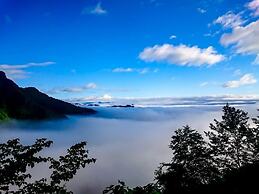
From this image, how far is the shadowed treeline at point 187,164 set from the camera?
15156mm

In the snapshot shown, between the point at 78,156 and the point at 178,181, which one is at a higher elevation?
the point at 78,156

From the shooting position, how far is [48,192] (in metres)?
15.1

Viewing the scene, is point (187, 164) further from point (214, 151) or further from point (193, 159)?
point (214, 151)

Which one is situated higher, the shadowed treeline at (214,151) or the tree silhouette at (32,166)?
the tree silhouette at (32,166)

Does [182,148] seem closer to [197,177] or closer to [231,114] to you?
[197,177]

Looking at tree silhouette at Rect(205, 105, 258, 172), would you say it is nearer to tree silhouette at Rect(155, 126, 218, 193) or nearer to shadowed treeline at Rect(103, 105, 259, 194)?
shadowed treeline at Rect(103, 105, 259, 194)

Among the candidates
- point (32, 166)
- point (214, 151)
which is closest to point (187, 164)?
point (214, 151)

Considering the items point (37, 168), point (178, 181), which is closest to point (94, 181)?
point (37, 168)

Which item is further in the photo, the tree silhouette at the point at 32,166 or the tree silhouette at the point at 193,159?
the tree silhouette at the point at 193,159

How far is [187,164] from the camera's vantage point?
3969 centimetres

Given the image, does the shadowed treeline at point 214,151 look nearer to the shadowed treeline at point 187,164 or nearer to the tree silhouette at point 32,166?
the shadowed treeline at point 187,164

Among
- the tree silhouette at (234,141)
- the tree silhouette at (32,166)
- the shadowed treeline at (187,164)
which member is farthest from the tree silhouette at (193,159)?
the tree silhouette at (32,166)

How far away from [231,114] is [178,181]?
2561 cm

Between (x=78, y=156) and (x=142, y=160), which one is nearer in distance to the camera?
(x=78, y=156)
